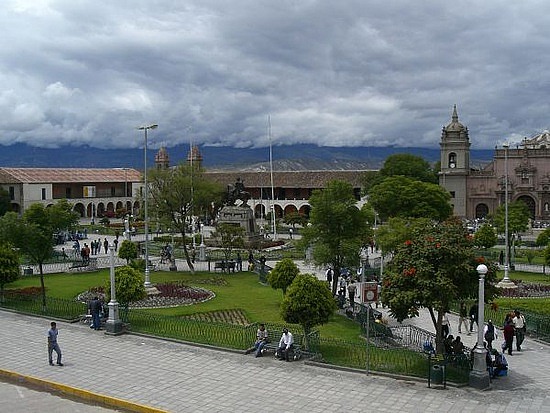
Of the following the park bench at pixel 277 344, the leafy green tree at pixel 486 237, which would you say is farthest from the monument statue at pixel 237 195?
the park bench at pixel 277 344

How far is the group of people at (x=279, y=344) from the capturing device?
18609 millimetres

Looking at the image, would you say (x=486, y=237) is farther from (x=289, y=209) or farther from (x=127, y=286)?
(x=289, y=209)

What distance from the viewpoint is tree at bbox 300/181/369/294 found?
94.8 ft

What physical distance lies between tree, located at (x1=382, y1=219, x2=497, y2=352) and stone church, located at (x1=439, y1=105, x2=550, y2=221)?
62641 millimetres

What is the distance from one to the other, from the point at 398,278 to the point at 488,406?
4052 millimetres

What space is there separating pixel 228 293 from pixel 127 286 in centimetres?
784

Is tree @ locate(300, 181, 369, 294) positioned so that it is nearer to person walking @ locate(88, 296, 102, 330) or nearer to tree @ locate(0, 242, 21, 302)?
person walking @ locate(88, 296, 102, 330)

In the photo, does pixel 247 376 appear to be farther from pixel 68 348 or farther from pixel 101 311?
pixel 101 311

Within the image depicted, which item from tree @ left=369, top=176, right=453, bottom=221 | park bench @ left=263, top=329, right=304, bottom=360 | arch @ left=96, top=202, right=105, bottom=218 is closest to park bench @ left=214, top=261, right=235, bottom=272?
tree @ left=369, top=176, right=453, bottom=221

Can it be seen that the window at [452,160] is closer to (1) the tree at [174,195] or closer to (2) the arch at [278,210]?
(2) the arch at [278,210]

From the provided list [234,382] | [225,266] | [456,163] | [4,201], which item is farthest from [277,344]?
[456,163]

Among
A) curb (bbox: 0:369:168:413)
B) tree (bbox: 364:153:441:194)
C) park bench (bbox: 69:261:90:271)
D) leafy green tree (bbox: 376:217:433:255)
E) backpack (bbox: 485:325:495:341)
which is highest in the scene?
tree (bbox: 364:153:441:194)

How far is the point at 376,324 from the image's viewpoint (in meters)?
21.2

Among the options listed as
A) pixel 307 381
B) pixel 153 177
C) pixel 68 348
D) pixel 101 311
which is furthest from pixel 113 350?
pixel 153 177
